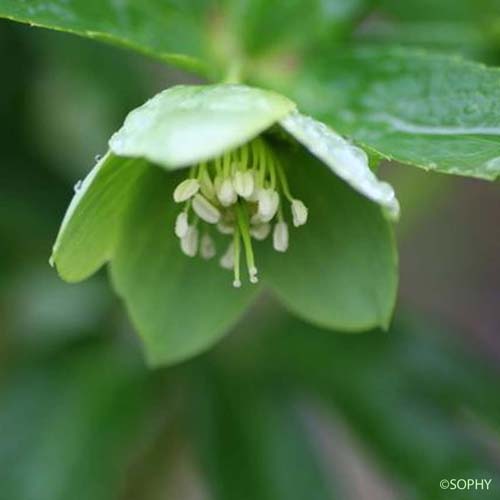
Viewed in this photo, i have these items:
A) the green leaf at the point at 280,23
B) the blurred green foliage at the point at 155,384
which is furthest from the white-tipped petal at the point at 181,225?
the blurred green foliage at the point at 155,384

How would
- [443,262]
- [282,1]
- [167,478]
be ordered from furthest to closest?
[443,262] → [167,478] → [282,1]

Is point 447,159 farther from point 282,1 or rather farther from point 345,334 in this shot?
point 345,334

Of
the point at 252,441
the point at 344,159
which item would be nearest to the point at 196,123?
the point at 344,159

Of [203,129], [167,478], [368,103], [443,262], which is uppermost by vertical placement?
[203,129]

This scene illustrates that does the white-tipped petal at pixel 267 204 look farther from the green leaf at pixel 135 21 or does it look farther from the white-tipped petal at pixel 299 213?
the green leaf at pixel 135 21

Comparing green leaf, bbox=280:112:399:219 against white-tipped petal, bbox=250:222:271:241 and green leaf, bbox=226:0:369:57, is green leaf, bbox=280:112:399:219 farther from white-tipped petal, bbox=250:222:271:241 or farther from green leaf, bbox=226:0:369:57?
green leaf, bbox=226:0:369:57

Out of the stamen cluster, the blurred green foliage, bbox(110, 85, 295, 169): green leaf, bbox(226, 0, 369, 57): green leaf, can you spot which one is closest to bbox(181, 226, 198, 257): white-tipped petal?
the stamen cluster

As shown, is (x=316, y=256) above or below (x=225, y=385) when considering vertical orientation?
above

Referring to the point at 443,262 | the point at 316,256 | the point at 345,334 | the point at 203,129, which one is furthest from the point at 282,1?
the point at 443,262

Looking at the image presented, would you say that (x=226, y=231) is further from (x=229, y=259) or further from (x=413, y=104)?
(x=413, y=104)
